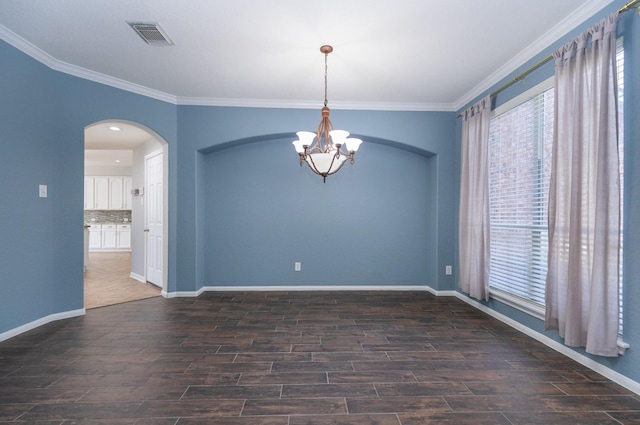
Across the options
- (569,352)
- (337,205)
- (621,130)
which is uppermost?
(621,130)

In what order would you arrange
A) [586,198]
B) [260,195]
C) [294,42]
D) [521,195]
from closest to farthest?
[586,198], [294,42], [521,195], [260,195]

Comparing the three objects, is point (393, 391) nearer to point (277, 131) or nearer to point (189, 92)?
point (277, 131)

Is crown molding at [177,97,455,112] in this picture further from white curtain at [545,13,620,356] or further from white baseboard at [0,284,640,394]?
white baseboard at [0,284,640,394]

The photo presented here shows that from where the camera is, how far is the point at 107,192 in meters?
10.0

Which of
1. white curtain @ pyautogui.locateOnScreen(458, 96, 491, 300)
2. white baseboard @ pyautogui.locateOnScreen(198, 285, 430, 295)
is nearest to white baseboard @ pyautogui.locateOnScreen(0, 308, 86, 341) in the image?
white baseboard @ pyautogui.locateOnScreen(198, 285, 430, 295)

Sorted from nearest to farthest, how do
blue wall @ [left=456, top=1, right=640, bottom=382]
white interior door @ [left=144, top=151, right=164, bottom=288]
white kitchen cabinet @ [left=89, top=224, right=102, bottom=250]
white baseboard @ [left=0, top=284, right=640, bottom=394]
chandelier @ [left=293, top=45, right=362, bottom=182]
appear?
1. blue wall @ [left=456, top=1, right=640, bottom=382]
2. white baseboard @ [left=0, top=284, right=640, bottom=394]
3. chandelier @ [left=293, top=45, right=362, bottom=182]
4. white interior door @ [left=144, top=151, right=164, bottom=288]
5. white kitchen cabinet @ [left=89, top=224, right=102, bottom=250]

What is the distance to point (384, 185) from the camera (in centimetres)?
491

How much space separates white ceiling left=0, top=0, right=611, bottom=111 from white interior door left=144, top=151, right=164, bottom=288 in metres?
1.45

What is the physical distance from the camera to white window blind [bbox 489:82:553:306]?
2.97 meters

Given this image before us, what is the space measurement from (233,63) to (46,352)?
316cm

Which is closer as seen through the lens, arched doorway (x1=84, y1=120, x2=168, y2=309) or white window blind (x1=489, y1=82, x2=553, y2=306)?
white window blind (x1=489, y1=82, x2=553, y2=306)

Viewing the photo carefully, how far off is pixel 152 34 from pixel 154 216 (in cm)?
314

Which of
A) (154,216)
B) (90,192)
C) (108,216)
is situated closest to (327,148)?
(154,216)

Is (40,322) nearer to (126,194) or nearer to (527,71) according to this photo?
(527,71)
